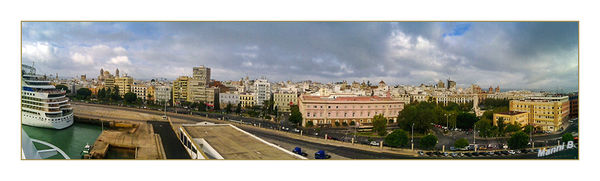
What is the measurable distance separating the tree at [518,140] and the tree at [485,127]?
0.49 metres

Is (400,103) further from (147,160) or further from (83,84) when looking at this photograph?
(83,84)

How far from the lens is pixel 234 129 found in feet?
21.8

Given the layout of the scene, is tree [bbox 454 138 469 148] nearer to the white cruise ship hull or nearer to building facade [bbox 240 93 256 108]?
the white cruise ship hull

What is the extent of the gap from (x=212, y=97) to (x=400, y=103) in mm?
7865

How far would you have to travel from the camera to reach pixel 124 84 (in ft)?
30.4

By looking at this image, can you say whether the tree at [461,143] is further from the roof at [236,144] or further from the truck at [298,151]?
the roof at [236,144]

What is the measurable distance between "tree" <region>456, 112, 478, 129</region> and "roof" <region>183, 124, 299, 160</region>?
4526mm

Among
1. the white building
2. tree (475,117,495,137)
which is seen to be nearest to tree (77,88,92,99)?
the white building

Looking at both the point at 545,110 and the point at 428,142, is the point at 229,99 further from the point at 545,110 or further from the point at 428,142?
the point at 545,110

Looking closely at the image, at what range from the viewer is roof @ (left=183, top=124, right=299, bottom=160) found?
207 inches

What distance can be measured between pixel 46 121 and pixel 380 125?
7.46 m

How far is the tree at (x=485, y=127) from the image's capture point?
6477 mm

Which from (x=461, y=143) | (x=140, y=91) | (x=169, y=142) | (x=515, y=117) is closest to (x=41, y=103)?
(x=169, y=142)

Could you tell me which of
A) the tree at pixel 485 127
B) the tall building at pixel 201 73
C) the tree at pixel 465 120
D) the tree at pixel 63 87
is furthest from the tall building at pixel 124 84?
the tree at pixel 485 127
